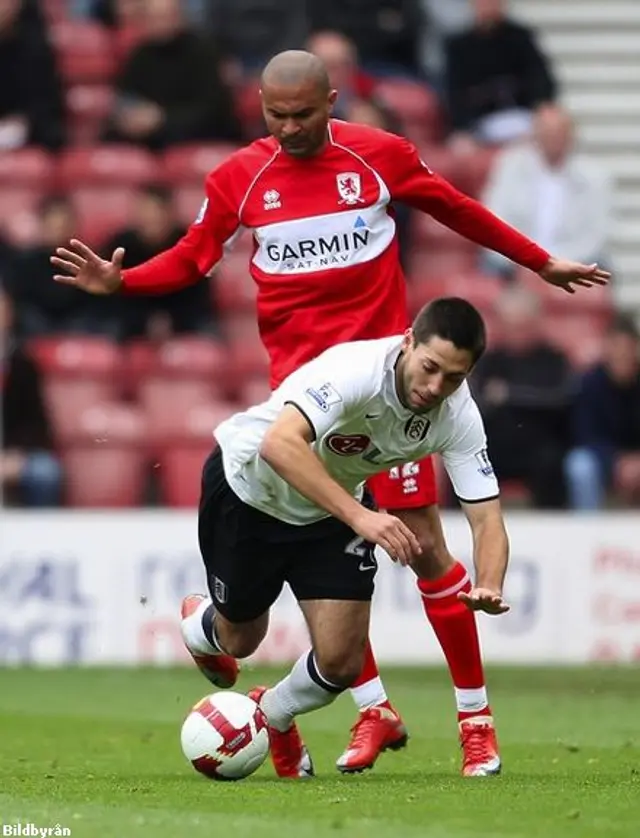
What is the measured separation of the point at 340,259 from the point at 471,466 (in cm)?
104

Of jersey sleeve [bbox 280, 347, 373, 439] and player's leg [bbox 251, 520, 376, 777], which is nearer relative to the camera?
jersey sleeve [bbox 280, 347, 373, 439]

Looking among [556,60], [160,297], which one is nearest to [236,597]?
[160,297]

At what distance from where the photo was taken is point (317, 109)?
8078 mm

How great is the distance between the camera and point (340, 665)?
7992 mm

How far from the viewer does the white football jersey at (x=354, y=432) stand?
24.2 feet

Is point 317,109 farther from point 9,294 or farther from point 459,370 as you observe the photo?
point 9,294

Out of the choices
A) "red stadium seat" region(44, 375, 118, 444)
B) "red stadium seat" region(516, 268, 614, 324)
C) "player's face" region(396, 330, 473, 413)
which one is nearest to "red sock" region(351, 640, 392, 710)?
"player's face" region(396, 330, 473, 413)

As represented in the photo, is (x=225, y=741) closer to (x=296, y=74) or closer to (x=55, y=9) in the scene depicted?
(x=296, y=74)

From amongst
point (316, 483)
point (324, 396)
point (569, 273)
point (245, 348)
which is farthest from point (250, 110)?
point (316, 483)

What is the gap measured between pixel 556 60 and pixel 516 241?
34.8 feet

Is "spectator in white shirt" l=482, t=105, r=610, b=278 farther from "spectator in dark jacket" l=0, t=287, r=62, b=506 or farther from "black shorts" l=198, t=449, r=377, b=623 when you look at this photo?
"black shorts" l=198, t=449, r=377, b=623

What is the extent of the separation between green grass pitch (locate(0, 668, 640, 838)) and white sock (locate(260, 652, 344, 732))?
0.25 m

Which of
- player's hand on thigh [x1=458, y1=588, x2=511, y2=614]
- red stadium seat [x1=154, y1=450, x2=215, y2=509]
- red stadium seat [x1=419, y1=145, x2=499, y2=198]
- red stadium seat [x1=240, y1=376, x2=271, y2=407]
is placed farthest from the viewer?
red stadium seat [x1=419, y1=145, x2=499, y2=198]

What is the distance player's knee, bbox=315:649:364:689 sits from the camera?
7.97 meters
